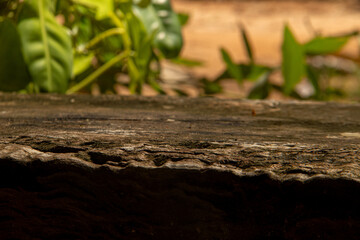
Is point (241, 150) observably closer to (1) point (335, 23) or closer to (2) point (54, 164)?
(2) point (54, 164)

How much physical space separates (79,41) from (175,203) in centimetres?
50

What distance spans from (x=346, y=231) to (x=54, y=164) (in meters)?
0.21

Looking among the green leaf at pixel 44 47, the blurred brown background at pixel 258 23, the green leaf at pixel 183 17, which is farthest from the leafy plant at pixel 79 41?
the blurred brown background at pixel 258 23

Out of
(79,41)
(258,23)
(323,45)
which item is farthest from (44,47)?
(258,23)

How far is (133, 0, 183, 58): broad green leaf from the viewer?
749 millimetres

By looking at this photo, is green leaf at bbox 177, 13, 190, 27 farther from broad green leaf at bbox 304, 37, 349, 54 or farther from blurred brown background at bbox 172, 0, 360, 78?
blurred brown background at bbox 172, 0, 360, 78

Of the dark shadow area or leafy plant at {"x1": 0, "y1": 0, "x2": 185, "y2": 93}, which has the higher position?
leafy plant at {"x1": 0, "y1": 0, "x2": 185, "y2": 93}

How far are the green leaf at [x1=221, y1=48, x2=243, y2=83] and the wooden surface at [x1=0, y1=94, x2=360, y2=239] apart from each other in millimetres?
520

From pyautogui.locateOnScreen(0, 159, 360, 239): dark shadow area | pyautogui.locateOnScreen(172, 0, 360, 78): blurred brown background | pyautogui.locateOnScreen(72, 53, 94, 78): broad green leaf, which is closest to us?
pyautogui.locateOnScreen(0, 159, 360, 239): dark shadow area

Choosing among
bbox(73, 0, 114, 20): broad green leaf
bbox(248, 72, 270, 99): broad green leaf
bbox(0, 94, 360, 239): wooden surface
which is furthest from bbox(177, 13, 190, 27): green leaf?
bbox(0, 94, 360, 239): wooden surface

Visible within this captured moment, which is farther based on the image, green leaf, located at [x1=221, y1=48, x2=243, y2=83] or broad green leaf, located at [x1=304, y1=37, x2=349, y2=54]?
green leaf, located at [x1=221, y1=48, x2=243, y2=83]

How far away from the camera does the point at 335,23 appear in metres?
2.98

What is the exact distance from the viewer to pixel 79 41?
0.77 meters

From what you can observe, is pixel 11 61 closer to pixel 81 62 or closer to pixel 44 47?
pixel 44 47
